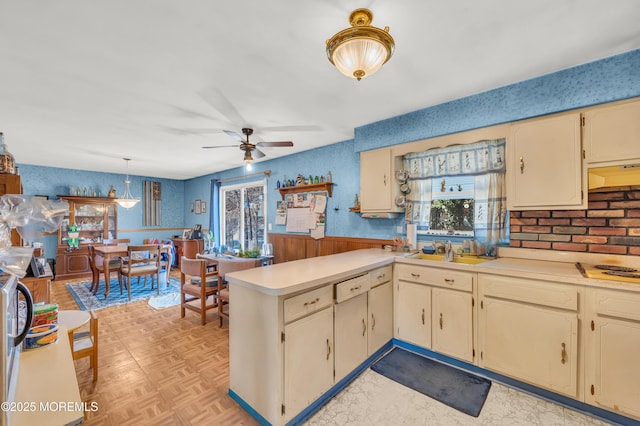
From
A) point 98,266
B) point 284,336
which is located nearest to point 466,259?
point 284,336

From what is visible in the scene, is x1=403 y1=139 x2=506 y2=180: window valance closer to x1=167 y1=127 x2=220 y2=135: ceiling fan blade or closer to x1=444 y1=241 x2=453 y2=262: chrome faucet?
x1=444 y1=241 x2=453 y2=262: chrome faucet

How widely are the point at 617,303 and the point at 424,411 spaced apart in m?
1.41

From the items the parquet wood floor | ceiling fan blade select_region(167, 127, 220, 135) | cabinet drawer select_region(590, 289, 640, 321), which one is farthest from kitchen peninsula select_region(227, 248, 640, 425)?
ceiling fan blade select_region(167, 127, 220, 135)

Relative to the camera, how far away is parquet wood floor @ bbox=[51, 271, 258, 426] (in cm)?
180

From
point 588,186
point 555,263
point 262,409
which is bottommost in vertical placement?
point 262,409

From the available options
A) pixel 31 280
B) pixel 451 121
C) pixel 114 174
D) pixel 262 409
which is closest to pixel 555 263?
pixel 451 121

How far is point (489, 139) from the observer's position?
2.50 m

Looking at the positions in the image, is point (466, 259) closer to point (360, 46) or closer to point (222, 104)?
point (360, 46)

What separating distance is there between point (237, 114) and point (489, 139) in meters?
2.52

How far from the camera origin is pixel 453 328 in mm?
2312

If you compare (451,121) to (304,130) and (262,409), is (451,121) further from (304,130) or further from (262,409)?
(262,409)

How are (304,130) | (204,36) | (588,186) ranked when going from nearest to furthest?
(204,36)
(588,186)
(304,130)

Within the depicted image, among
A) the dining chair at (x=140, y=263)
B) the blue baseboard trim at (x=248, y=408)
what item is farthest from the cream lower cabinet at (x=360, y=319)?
the dining chair at (x=140, y=263)

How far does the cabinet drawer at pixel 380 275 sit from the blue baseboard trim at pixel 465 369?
25.4 inches
